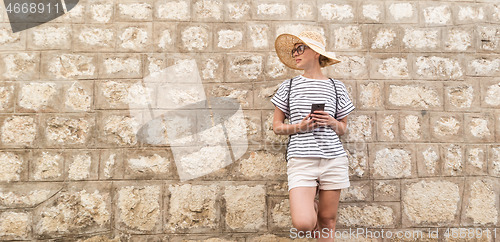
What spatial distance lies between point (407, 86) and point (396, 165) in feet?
2.51

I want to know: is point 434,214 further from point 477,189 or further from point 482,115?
point 482,115

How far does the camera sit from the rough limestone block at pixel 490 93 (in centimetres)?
333

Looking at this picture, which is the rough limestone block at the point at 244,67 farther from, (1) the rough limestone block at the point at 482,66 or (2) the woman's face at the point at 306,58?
(1) the rough limestone block at the point at 482,66

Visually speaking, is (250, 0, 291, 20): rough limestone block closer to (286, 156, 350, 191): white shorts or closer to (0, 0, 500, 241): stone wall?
(0, 0, 500, 241): stone wall

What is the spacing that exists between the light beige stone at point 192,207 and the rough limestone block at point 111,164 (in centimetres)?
48

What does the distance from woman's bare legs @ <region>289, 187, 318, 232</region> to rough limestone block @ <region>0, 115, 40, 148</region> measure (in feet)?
7.71

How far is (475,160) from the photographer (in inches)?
129

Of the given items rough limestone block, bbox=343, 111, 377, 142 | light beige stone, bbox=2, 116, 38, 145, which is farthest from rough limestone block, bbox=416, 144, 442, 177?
light beige stone, bbox=2, 116, 38, 145

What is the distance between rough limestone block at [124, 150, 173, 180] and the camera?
311cm

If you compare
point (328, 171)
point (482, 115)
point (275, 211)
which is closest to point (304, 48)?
point (328, 171)

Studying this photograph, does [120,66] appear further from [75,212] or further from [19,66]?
[75,212]

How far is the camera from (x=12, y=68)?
10.3ft

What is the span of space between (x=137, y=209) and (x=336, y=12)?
261 cm

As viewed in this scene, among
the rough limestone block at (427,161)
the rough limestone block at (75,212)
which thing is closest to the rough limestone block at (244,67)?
the rough limestone block at (75,212)
